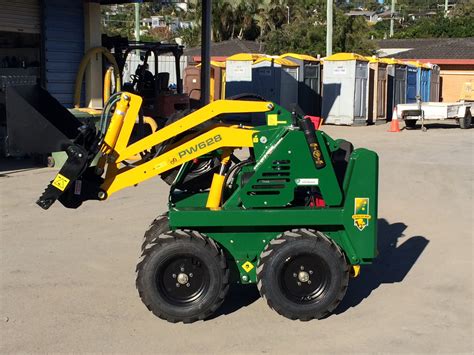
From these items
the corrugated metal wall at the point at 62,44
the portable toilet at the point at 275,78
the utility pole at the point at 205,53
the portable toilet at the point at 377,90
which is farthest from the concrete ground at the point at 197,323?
the portable toilet at the point at 377,90

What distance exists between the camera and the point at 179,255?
A: 5715 millimetres

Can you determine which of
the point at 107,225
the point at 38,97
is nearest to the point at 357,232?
the point at 38,97

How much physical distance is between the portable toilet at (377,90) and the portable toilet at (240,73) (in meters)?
4.38

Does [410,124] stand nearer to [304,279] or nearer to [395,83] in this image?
[395,83]

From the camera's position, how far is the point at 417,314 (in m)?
6.08

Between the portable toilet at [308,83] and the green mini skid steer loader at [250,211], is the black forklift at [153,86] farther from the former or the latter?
the green mini skid steer loader at [250,211]

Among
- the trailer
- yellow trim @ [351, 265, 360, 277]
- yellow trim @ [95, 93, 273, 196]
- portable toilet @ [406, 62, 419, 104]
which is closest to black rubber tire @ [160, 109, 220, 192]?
yellow trim @ [95, 93, 273, 196]

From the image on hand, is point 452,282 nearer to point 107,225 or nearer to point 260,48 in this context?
point 107,225

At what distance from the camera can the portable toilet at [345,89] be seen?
25.1m

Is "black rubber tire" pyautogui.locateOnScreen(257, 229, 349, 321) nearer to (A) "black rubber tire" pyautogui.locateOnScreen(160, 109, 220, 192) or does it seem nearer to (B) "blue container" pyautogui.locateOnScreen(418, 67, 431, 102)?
(A) "black rubber tire" pyautogui.locateOnScreen(160, 109, 220, 192)

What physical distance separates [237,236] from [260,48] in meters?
39.4

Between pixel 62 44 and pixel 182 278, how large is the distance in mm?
12829

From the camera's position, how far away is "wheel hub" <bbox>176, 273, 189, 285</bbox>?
5773 mm

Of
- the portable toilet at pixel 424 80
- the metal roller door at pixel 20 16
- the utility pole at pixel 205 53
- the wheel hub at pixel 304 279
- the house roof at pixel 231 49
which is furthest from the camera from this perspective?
the house roof at pixel 231 49
